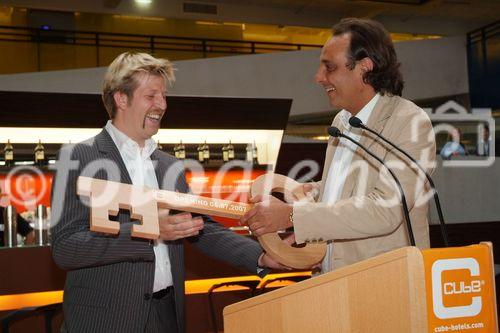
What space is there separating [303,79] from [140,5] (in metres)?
3.89

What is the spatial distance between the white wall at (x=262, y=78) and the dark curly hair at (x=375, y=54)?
6.55m

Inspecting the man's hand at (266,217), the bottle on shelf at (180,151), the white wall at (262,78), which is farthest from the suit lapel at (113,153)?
the white wall at (262,78)

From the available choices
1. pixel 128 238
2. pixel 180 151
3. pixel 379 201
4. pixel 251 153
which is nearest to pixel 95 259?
pixel 128 238

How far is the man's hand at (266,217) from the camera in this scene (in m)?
2.04

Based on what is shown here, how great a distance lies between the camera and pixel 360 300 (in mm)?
1457

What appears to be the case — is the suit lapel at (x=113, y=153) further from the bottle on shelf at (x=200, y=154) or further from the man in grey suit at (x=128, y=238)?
the bottle on shelf at (x=200, y=154)

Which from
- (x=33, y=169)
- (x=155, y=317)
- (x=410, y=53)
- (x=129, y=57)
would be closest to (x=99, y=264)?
(x=155, y=317)

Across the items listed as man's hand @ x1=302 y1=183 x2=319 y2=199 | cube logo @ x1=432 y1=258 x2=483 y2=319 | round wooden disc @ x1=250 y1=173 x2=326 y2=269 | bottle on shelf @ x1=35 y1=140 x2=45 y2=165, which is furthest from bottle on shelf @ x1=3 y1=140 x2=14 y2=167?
cube logo @ x1=432 y1=258 x2=483 y2=319

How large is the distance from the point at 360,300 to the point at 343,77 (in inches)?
44.2

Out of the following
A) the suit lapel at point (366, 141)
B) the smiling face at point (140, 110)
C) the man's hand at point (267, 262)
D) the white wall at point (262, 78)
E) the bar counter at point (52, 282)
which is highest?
the white wall at point (262, 78)

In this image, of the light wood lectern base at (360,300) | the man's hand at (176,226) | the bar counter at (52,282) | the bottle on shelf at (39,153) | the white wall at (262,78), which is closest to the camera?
the light wood lectern base at (360,300)

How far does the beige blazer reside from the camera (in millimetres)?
2023

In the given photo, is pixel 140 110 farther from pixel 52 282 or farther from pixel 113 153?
pixel 52 282

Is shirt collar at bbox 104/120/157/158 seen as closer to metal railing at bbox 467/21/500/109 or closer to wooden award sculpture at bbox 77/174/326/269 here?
wooden award sculpture at bbox 77/174/326/269
